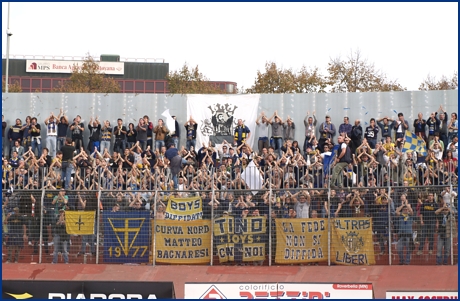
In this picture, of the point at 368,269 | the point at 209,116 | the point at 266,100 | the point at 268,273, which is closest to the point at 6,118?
the point at 209,116

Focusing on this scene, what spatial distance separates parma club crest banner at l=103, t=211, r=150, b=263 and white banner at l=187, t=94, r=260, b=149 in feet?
30.3

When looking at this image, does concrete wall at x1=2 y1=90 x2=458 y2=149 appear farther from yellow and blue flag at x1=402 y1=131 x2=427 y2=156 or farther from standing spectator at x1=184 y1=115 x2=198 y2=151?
yellow and blue flag at x1=402 y1=131 x2=427 y2=156

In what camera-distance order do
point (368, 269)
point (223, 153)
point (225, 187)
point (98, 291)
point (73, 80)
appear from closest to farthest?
point (98, 291)
point (368, 269)
point (225, 187)
point (223, 153)
point (73, 80)

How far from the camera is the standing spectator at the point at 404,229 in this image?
21.9 m

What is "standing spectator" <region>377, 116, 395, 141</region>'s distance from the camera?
29808 mm

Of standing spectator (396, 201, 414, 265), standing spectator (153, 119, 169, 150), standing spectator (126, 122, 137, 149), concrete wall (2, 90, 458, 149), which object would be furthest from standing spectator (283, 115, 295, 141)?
standing spectator (396, 201, 414, 265)

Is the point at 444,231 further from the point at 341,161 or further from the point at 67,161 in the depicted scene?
the point at 67,161

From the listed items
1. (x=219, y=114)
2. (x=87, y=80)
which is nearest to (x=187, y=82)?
(x=87, y=80)

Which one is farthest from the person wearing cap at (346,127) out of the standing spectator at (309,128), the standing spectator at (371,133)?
the standing spectator at (309,128)

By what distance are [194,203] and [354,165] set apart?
4.78 meters

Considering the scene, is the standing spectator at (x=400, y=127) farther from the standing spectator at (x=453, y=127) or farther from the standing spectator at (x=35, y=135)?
the standing spectator at (x=35, y=135)

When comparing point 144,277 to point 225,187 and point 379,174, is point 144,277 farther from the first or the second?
point 379,174

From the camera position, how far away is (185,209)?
23.3 meters

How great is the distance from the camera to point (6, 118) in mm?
33250
